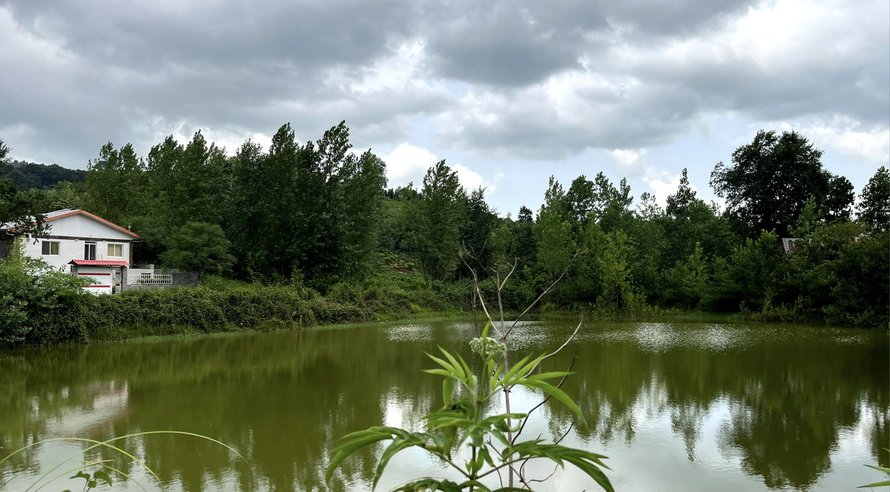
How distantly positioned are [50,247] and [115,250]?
9.04 feet

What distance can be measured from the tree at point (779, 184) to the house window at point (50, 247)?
118 ft

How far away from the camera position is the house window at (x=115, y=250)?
86.9ft

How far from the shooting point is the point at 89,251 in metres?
25.7

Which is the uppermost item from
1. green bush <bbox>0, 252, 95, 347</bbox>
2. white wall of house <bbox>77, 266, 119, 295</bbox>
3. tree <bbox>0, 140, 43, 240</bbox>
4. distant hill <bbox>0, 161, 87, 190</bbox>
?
distant hill <bbox>0, 161, 87, 190</bbox>

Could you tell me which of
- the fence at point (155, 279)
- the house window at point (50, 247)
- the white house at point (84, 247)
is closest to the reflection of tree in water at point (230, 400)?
the fence at point (155, 279)

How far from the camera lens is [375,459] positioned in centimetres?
712

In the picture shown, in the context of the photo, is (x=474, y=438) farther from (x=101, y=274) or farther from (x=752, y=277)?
(x=752, y=277)

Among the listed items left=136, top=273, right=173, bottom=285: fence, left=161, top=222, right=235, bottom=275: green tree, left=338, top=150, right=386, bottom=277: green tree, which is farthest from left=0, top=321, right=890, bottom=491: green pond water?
left=338, top=150, right=386, bottom=277: green tree

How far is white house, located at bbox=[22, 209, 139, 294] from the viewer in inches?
939

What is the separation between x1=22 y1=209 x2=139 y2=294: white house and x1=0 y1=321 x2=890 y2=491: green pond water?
8.13 meters

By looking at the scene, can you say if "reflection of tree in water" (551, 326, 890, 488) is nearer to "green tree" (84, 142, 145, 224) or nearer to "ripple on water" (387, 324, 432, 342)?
"ripple on water" (387, 324, 432, 342)

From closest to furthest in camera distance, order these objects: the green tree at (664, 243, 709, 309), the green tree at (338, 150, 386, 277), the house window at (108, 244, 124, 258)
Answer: the house window at (108, 244, 124, 258) < the green tree at (338, 150, 386, 277) < the green tree at (664, 243, 709, 309)

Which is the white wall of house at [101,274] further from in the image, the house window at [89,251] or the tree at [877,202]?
the tree at [877,202]

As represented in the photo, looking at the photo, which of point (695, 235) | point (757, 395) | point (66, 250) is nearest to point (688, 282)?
point (695, 235)
